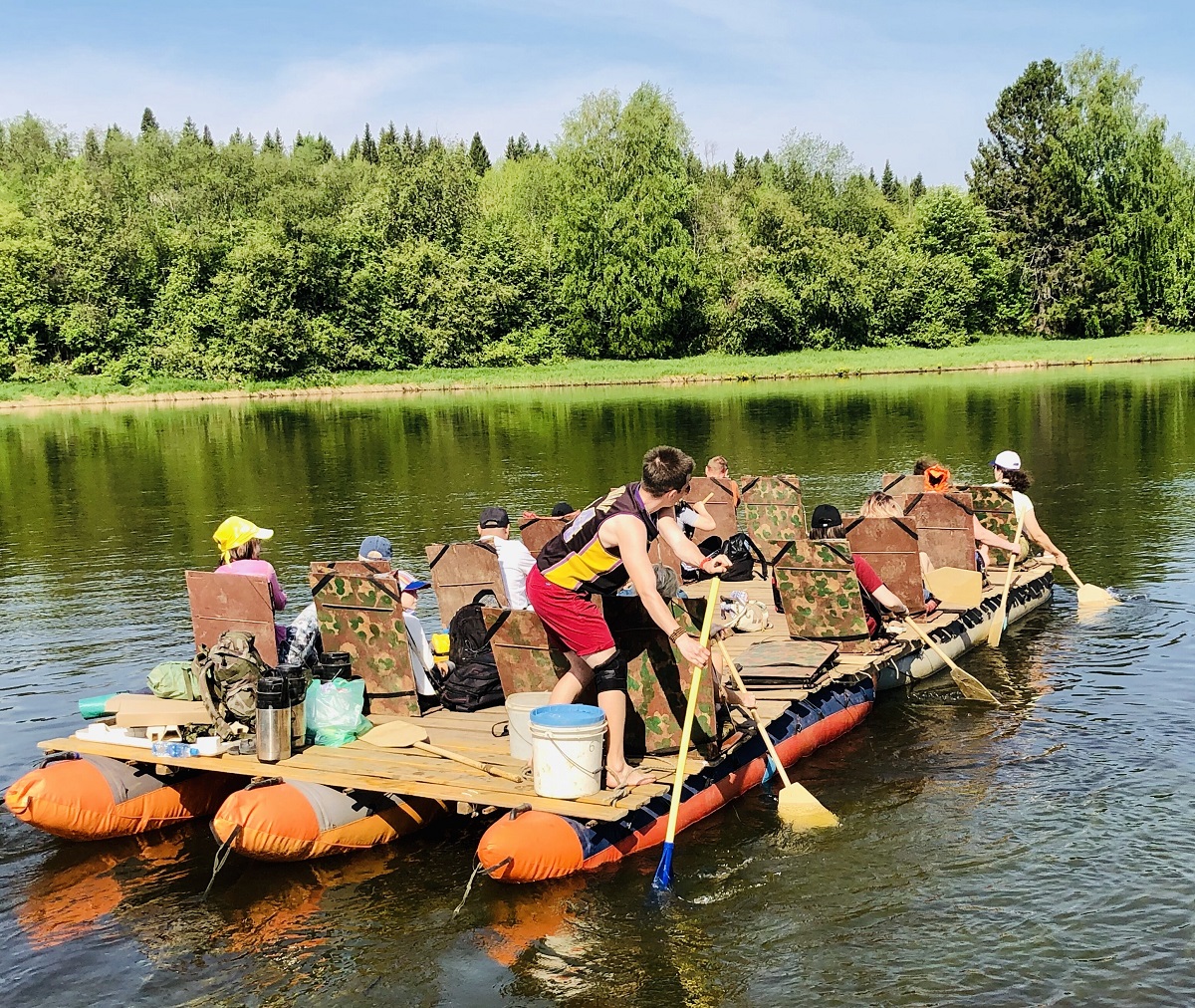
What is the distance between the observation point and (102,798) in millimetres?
9617

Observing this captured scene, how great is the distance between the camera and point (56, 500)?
103 feet

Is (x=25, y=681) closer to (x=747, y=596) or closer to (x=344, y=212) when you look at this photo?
(x=747, y=596)

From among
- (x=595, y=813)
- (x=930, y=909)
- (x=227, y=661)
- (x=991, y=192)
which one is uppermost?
(x=991, y=192)

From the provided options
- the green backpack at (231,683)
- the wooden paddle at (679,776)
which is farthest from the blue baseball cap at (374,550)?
the wooden paddle at (679,776)

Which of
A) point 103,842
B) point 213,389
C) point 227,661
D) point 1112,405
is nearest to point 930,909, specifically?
point 227,661

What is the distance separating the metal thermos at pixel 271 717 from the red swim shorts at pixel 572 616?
Answer: 2127 millimetres

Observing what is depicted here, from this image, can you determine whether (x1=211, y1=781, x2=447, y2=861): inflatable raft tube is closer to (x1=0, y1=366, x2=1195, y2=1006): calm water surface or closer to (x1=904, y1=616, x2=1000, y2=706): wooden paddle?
(x1=0, y1=366, x2=1195, y2=1006): calm water surface

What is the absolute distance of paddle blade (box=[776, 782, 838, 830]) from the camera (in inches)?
384

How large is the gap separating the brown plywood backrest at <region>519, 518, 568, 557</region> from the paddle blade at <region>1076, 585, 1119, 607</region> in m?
7.04

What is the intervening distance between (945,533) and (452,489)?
54.9 feet

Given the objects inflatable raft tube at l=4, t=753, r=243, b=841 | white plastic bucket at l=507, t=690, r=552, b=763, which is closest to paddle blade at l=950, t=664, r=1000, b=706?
white plastic bucket at l=507, t=690, r=552, b=763

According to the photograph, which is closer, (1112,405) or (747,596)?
(747,596)

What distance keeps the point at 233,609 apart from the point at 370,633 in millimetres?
1173

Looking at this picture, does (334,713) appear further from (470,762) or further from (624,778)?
(624,778)
